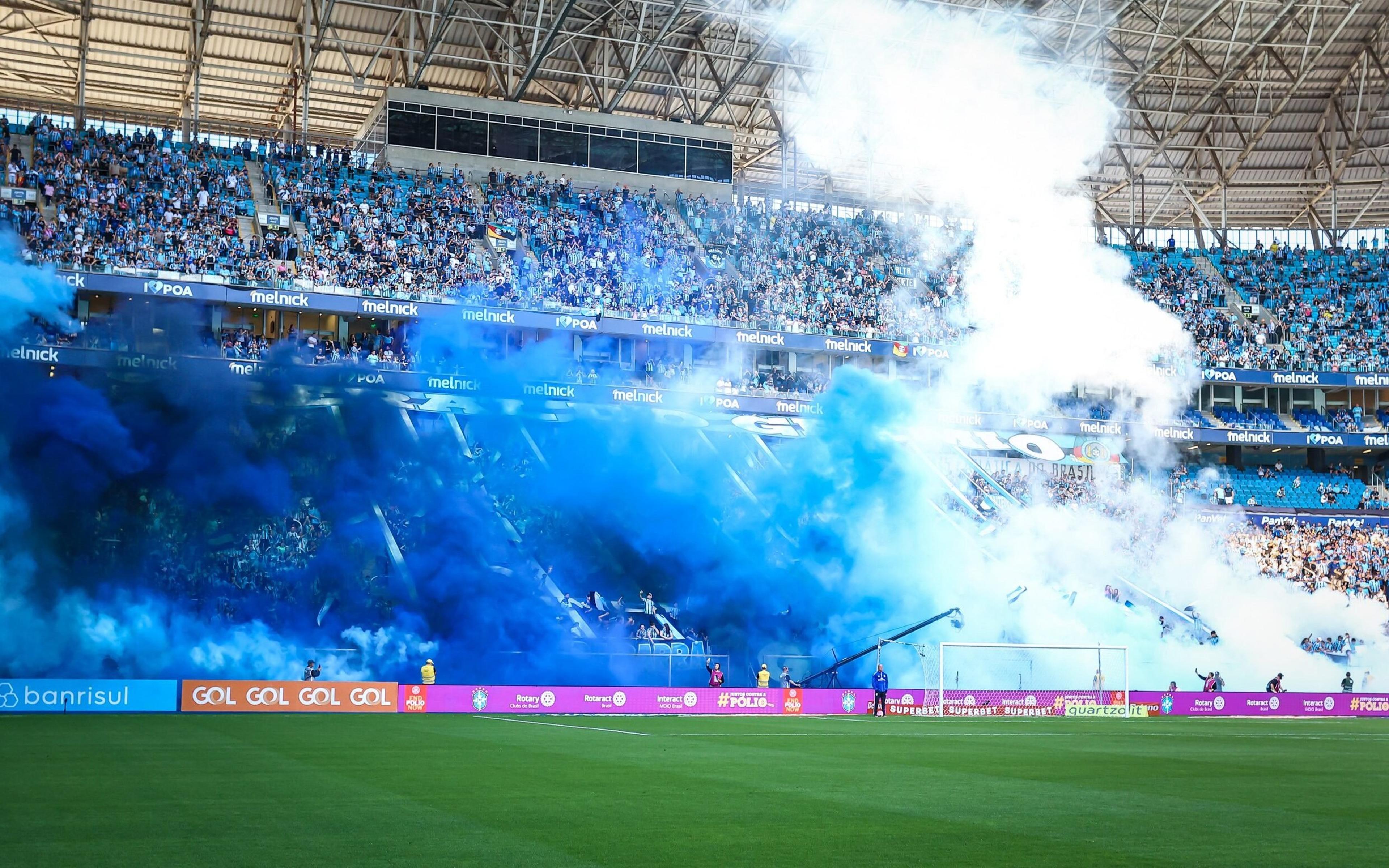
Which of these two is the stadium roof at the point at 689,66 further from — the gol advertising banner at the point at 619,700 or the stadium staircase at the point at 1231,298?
the gol advertising banner at the point at 619,700

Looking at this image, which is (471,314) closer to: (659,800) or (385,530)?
(385,530)

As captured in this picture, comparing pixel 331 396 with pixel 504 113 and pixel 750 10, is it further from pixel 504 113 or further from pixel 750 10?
pixel 750 10

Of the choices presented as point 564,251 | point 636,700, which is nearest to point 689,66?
point 564,251

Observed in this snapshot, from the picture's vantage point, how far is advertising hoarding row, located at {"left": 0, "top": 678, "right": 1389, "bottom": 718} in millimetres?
29031

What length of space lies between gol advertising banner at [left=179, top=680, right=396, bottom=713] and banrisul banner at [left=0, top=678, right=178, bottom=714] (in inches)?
19.6

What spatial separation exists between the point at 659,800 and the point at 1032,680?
1179 inches

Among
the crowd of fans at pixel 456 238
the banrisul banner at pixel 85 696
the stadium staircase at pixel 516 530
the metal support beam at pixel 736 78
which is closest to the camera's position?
the banrisul banner at pixel 85 696

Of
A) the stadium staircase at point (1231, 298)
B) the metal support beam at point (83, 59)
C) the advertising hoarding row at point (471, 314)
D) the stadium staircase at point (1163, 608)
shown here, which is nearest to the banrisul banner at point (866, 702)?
the stadium staircase at point (1163, 608)

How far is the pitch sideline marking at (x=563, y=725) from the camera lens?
963 inches

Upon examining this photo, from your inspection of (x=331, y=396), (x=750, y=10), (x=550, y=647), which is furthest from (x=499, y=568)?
(x=750, y=10)

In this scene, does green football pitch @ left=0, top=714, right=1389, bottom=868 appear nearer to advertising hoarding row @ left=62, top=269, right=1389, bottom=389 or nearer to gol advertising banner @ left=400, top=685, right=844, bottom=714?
gol advertising banner @ left=400, top=685, right=844, bottom=714

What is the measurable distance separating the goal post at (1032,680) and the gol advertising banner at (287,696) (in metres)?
14.7

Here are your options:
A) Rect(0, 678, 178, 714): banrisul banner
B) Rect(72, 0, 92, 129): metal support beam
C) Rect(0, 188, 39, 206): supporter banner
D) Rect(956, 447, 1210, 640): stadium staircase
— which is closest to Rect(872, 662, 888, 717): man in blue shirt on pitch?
Rect(956, 447, 1210, 640): stadium staircase

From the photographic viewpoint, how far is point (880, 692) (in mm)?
34750
